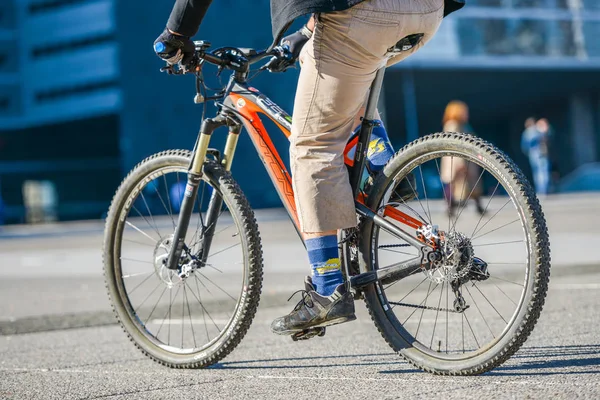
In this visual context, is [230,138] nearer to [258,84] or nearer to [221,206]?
[221,206]

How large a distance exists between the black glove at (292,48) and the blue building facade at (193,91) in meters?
37.3

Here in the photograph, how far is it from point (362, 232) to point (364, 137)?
0.35 meters

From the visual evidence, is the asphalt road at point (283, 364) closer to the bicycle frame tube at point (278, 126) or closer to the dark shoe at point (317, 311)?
the dark shoe at point (317, 311)

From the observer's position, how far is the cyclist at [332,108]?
3316mm

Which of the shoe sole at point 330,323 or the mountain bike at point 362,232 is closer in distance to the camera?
the mountain bike at point 362,232

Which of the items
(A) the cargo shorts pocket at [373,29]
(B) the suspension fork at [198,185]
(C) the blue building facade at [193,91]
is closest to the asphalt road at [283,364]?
(B) the suspension fork at [198,185]

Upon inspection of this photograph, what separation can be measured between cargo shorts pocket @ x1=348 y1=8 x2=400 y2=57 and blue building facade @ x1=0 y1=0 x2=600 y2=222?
124 ft

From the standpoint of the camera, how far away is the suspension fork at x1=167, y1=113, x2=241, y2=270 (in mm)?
4004

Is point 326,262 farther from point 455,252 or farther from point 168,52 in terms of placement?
point 168,52

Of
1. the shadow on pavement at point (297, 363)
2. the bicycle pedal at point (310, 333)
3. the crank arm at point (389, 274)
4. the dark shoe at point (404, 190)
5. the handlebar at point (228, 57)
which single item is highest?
the handlebar at point (228, 57)

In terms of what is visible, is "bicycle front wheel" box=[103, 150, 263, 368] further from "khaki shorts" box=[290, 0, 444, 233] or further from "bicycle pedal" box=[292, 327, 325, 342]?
"khaki shorts" box=[290, 0, 444, 233]

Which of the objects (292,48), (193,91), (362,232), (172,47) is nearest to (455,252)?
(362,232)

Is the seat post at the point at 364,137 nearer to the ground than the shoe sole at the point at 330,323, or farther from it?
farther from it

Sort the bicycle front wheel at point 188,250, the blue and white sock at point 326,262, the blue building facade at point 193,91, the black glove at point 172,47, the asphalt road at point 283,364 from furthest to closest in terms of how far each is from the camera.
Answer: the blue building facade at point 193,91 → the bicycle front wheel at point 188,250 → the black glove at point 172,47 → the blue and white sock at point 326,262 → the asphalt road at point 283,364
